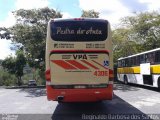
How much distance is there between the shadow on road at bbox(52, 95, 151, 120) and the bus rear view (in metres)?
0.64

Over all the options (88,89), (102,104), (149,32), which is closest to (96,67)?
(88,89)

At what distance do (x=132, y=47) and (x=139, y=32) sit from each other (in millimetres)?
2257

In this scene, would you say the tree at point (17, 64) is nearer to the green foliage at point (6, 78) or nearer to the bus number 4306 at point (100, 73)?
the green foliage at point (6, 78)

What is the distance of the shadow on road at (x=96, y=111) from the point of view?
39.3ft

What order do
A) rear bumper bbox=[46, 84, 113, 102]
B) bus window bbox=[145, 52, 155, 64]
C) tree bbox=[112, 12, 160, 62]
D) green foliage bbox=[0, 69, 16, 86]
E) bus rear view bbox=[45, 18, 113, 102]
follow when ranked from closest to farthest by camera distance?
1. rear bumper bbox=[46, 84, 113, 102]
2. bus rear view bbox=[45, 18, 113, 102]
3. bus window bbox=[145, 52, 155, 64]
4. tree bbox=[112, 12, 160, 62]
5. green foliage bbox=[0, 69, 16, 86]

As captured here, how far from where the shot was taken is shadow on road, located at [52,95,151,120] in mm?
11984

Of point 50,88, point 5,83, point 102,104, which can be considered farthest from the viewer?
point 5,83

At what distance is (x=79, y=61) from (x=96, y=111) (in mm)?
2242

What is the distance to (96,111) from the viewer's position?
1320cm

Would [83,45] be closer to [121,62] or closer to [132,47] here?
[121,62]

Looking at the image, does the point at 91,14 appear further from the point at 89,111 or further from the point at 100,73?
the point at 100,73

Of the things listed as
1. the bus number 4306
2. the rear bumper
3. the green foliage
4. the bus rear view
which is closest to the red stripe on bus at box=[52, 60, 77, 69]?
the bus rear view

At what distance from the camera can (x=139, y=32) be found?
44438 millimetres

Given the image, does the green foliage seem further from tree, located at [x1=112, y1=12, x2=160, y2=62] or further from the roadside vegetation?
tree, located at [x1=112, y1=12, x2=160, y2=62]
